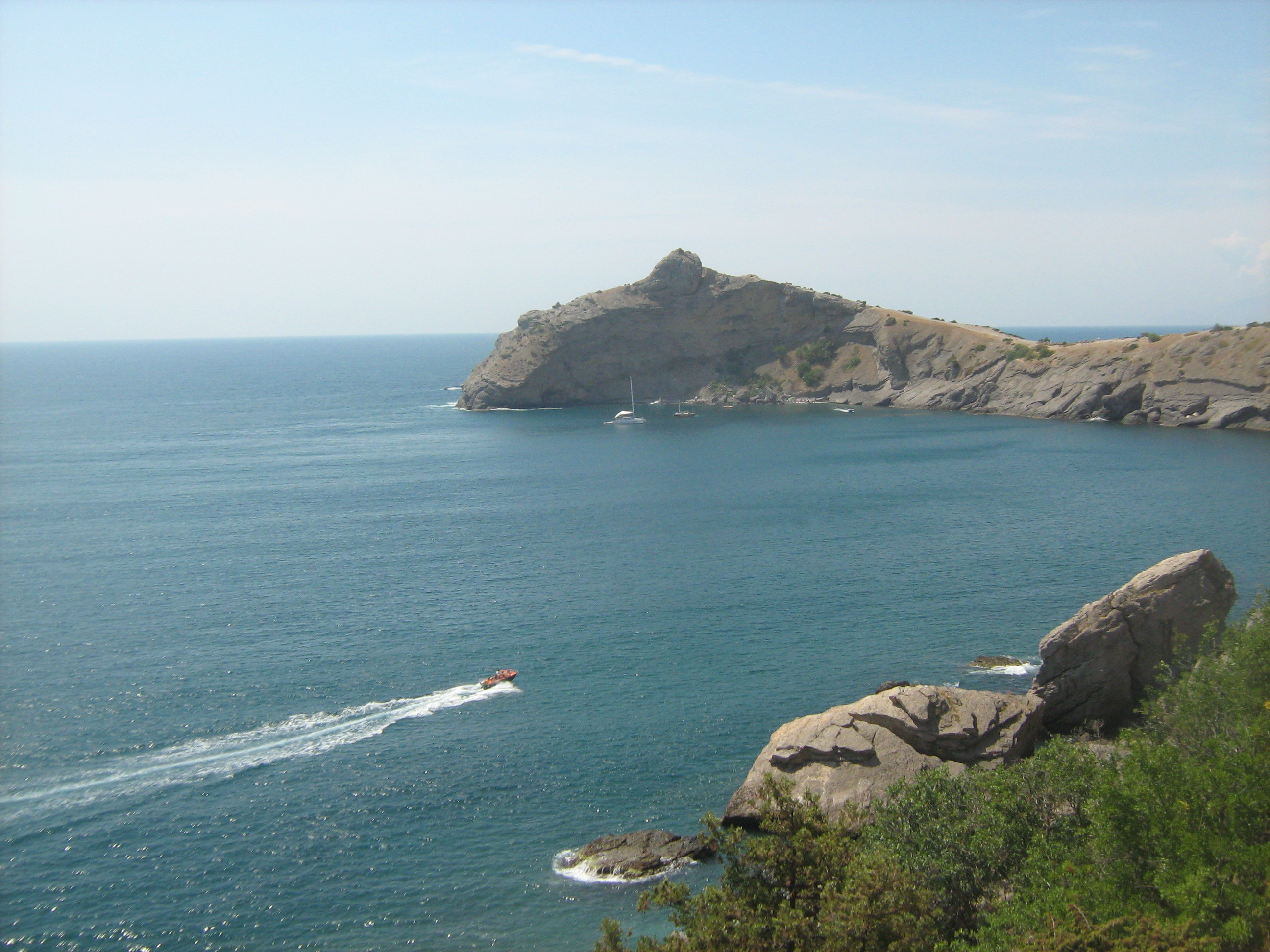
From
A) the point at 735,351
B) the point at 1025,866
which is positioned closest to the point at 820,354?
the point at 735,351

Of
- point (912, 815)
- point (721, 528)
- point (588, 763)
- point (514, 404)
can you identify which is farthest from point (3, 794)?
point (514, 404)

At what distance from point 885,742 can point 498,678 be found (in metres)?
23.3

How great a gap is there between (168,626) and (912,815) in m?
53.4

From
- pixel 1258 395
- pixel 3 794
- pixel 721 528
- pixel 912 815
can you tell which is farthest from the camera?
pixel 1258 395

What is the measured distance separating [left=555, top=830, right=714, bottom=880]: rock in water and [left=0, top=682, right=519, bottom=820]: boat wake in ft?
51.4

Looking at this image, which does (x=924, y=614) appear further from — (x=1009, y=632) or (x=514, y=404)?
(x=514, y=404)

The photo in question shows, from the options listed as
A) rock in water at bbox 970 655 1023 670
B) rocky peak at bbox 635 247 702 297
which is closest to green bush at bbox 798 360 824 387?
rocky peak at bbox 635 247 702 297

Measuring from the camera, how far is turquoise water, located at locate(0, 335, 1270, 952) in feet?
126

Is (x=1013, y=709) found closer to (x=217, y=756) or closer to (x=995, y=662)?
(x=995, y=662)

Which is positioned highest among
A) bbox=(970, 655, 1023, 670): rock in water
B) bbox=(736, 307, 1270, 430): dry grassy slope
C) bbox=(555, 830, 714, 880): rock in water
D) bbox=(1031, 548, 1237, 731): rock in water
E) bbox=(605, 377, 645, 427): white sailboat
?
bbox=(736, 307, 1270, 430): dry grassy slope

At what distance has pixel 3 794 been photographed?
144 feet

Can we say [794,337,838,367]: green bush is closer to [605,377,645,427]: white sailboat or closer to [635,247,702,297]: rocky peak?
[635,247,702,297]: rocky peak

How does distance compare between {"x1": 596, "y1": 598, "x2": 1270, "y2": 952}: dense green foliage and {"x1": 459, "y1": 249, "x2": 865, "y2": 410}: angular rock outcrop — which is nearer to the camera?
{"x1": 596, "y1": 598, "x2": 1270, "y2": 952}: dense green foliage

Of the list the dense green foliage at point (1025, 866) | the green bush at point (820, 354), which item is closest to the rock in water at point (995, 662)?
the dense green foliage at point (1025, 866)
